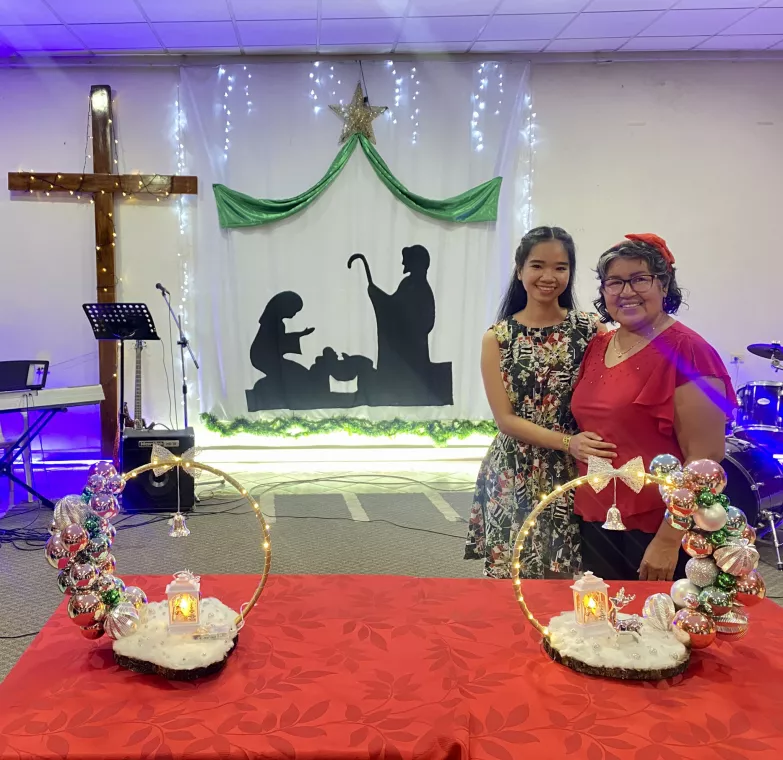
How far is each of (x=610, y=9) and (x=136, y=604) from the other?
4.81 m

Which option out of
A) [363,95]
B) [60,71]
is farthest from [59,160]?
[363,95]

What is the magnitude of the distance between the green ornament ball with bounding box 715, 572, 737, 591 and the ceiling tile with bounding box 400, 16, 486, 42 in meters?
4.50

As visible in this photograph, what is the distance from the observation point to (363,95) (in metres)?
5.33

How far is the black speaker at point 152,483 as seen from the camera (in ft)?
14.3

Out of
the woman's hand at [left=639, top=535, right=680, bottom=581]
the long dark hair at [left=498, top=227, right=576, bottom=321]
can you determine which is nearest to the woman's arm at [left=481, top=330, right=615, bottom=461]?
the long dark hair at [left=498, top=227, right=576, bottom=321]

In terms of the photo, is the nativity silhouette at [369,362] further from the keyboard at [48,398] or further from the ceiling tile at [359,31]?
the ceiling tile at [359,31]

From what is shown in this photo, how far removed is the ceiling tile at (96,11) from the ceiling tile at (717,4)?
11.7 ft

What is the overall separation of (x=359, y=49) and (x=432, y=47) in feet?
1.80

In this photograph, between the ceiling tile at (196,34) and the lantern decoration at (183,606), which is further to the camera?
the ceiling tile at (196,34)

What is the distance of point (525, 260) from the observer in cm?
187

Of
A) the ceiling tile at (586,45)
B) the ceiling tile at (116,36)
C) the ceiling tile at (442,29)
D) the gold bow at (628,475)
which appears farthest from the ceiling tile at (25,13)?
the gold bow at (628,475)

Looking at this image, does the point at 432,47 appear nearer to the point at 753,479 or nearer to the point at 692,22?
the point at 692,22

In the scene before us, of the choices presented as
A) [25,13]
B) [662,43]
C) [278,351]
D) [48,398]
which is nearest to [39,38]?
[25,13]

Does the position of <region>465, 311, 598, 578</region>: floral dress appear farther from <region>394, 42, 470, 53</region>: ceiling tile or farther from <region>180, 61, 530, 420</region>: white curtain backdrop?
<region>394, 42, 470, 53</region>: ceiling tile
